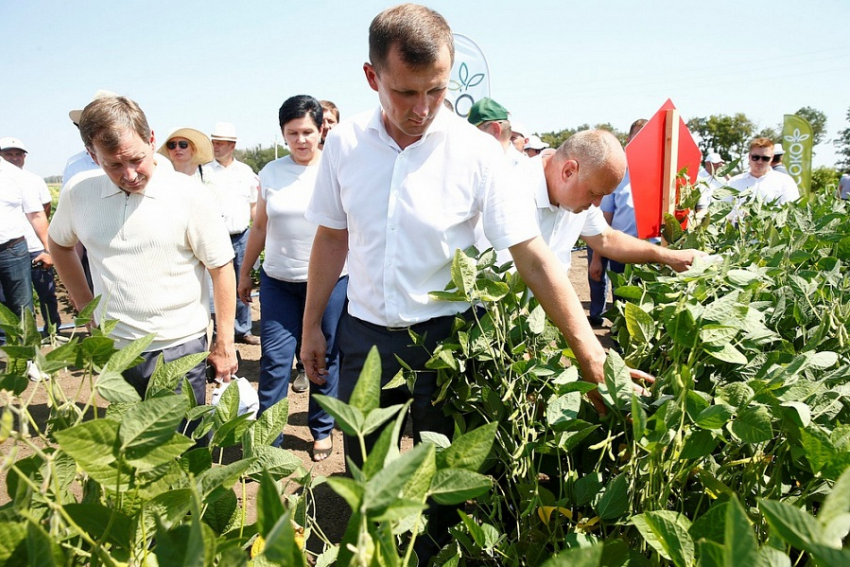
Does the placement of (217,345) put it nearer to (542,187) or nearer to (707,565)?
(542,187)

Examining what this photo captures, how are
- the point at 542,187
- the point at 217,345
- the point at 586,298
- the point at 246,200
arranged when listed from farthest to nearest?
the point at 586,298 < the point at 246,200 < the point at 217,345 < the point at 542,187

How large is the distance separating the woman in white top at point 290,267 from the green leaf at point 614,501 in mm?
2575

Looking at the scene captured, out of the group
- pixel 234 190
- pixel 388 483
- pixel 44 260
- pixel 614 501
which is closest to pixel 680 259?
pixel 614 501

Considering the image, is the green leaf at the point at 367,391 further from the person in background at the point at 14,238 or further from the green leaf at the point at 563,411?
the person in background at the point at 14,238

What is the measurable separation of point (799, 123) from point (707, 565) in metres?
9.86

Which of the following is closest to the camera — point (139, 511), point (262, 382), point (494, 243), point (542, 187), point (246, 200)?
point (139, 511)

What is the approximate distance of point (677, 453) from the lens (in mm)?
1100

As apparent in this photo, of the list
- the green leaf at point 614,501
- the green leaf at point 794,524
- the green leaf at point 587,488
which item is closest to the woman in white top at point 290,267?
the green leaf at point 587,488

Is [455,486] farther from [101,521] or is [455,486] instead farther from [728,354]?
[728,354]

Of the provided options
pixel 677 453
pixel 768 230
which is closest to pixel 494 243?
pixel 677 453

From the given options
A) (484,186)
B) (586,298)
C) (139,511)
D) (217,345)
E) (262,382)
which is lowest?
(586,298)

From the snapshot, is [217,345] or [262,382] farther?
[262,382]

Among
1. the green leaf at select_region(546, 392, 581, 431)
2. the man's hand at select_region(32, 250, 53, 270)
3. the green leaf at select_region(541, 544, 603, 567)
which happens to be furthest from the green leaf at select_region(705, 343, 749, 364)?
the man's hand at select_region(32, 250, 53, 270)

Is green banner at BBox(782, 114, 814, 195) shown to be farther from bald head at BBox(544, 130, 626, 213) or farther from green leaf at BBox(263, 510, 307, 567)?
green leaf at BBox(263, 510, 307, 567)
